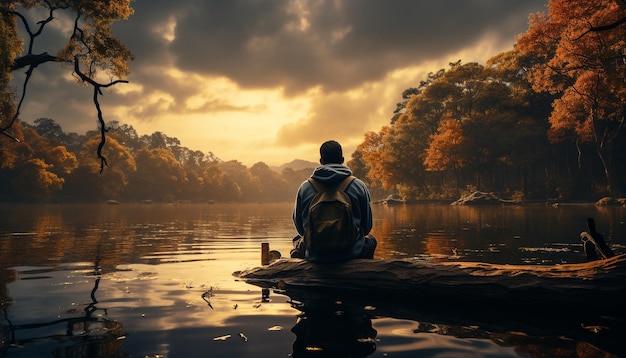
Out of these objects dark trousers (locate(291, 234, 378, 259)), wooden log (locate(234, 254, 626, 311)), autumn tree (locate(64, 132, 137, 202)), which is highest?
autumn tree (locate(64, 132, 137, 202))

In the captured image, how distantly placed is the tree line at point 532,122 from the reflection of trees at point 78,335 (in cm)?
3413

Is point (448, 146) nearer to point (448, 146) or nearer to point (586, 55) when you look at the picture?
point (448, 146)

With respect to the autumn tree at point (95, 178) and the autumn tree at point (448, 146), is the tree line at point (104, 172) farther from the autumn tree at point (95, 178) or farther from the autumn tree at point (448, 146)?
the autumn tree at point (448, 146)

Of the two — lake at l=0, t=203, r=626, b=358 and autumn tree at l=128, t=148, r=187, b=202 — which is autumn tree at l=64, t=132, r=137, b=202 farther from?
lake at l=0, t=203, r=626, b=358

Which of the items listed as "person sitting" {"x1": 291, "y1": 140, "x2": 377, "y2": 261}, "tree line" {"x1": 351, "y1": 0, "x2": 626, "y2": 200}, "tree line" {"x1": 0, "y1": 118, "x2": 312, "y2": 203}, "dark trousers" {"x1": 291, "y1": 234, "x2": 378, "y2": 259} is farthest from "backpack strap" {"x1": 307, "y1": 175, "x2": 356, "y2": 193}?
"tree line" {"x1": 0, "y1": 118, "x2": 312, "y2": 203}

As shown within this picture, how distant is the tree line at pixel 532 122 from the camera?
100ft

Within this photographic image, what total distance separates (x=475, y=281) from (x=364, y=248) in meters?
1.67

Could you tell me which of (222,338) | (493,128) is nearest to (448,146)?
(493,128)

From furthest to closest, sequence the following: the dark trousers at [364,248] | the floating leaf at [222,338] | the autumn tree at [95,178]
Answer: the autumn tree at [95,178]
the dark trousers at [364,248]
the floating leaf at [222,338]

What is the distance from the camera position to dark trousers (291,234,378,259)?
237 inches

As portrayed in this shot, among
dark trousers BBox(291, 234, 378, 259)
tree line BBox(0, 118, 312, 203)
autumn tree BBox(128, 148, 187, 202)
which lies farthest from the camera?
autumn tree BBox(128, 148, 187, 202)

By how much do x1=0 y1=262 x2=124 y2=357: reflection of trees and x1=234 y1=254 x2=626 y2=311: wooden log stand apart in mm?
2670

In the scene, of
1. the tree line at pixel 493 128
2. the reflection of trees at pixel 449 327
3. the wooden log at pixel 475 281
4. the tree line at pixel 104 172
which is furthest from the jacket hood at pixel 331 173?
the tree line at pixel 104 172

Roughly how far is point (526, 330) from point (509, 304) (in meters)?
0.77
